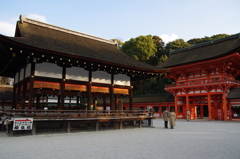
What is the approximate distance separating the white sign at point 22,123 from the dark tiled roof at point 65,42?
13.4 feet

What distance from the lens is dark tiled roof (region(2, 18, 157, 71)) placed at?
12.7 m

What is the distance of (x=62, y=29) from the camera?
1802 centimetres

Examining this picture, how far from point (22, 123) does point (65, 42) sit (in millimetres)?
7119

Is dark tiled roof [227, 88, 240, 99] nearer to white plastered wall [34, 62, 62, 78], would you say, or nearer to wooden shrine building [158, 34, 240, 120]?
wooden shrine building [158, 34, 240, 120]

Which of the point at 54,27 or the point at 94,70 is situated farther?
the point at 54,27

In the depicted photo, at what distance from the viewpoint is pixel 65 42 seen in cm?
1563

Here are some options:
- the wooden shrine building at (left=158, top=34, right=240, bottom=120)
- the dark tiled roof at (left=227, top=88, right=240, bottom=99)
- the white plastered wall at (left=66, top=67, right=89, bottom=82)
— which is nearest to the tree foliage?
the wooden shrine building at (left=158, top=34, right=240, bottom=120)

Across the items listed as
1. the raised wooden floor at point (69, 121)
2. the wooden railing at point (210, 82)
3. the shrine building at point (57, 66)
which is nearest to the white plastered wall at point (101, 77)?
the shrine building at point (57, 66)

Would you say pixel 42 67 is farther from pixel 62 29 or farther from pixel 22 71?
pixel 62 29

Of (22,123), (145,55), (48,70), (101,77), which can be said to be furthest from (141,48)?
(22,123)

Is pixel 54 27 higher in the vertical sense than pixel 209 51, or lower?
lower

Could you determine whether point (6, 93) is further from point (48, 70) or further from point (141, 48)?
point (141, 48)

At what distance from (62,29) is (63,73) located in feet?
19.2

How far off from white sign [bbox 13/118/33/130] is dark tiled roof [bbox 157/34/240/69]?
23075 mm
